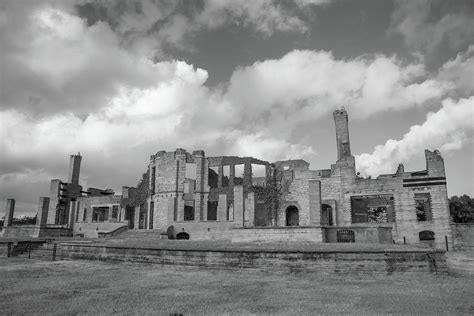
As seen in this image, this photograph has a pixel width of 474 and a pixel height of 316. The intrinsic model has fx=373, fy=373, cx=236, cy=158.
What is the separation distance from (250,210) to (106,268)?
12764 mm

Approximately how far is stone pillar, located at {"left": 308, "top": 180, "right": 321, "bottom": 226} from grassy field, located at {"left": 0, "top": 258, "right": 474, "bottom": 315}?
Result: 10.6m

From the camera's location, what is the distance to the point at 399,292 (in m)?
8.38

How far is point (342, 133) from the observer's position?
38281 mm

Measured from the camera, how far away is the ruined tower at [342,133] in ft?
124

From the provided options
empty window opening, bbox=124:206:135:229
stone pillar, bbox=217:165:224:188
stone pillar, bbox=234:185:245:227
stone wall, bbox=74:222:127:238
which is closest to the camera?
stone pillar, bbox=234:185:245:227

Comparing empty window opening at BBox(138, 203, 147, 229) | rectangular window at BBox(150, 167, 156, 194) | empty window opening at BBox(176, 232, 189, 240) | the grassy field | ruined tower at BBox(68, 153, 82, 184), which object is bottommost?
the grassy field

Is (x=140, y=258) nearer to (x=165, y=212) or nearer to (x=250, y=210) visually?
(x=250, y=210)

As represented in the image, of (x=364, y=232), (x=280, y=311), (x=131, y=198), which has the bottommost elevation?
(x=280, y=311)

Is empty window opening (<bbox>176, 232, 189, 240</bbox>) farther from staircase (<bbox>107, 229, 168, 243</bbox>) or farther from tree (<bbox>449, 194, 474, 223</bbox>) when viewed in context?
tree (<bbox>449, 194, 474, 223</bbox>)

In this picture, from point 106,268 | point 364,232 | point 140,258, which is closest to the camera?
point 106,268

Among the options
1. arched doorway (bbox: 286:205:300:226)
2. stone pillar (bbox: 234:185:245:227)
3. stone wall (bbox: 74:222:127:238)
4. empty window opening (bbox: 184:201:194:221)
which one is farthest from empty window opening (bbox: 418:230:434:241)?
stone wall (bbox: 74:222:127:238)

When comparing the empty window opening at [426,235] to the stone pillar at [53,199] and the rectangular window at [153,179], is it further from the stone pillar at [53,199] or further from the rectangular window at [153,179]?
the stone pillar at [53,199]

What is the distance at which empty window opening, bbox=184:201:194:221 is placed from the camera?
3815 centimetres

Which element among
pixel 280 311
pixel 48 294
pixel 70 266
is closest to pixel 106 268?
pixel 70 266
